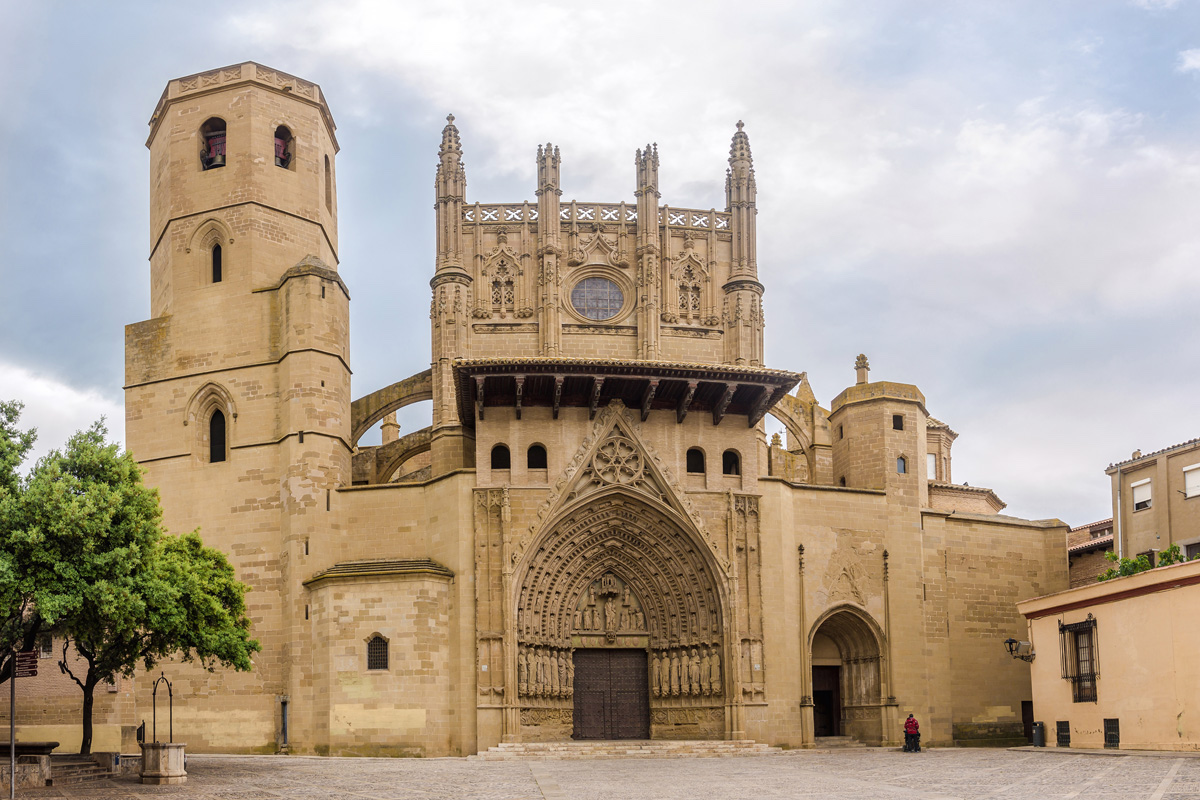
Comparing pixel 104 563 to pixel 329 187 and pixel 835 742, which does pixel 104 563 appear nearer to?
pixel 329 187

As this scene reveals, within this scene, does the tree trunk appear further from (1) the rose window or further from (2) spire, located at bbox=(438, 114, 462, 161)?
(2) spire, located at bbox=(438, 114, 462, 161)

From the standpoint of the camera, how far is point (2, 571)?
20.4m

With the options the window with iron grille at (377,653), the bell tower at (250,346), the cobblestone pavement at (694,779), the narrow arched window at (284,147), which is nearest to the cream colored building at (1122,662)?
the cobblestone pavement at (694,779)

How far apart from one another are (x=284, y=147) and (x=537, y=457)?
1226 cm

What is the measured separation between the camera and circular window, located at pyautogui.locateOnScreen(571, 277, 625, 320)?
3759cm

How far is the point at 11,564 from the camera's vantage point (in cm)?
2061

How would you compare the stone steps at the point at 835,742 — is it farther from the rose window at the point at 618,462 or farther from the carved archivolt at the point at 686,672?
the rose window at the point at 618,462

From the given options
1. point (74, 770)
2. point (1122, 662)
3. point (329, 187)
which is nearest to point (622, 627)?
point (1122, 662)

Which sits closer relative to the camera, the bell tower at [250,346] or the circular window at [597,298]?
the bell tower at [250,346]

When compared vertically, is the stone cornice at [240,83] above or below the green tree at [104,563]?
above

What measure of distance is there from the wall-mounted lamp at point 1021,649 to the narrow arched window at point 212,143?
981 inches

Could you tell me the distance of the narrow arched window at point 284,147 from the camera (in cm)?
3706

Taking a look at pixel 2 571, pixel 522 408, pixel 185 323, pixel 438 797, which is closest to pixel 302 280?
pixel 185 323

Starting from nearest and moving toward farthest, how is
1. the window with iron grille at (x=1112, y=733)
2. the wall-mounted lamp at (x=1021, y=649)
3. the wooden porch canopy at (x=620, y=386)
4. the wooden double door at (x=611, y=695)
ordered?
the window with iron grille at (x=1112, y=733) < the wooden porch canopy at (x=620, y=386) < the wall-mounted lamp at (x=1021, y=649) < the wooden double door at (x=611, y=695)
